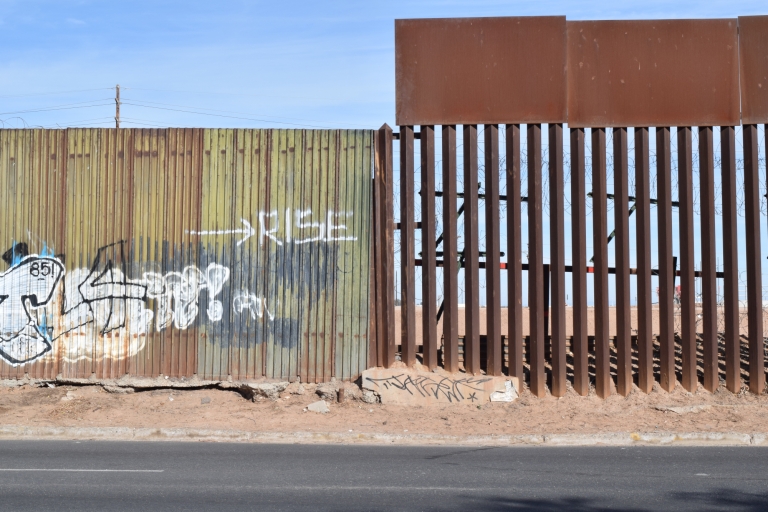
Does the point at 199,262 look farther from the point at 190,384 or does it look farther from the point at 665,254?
the point at 665,254

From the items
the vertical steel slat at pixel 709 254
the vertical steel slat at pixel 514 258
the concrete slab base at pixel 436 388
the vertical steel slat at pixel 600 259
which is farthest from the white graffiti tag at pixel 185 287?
the vertical steel slat at pixel 709 254

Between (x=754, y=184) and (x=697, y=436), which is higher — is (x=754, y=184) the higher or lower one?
the higher one

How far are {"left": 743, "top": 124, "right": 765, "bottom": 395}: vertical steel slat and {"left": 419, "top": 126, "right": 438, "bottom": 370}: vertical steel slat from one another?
4.86 meters

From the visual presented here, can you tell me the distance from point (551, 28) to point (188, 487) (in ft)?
28.6

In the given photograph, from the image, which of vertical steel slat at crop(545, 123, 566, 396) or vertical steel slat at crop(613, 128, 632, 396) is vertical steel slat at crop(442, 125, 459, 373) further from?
vertical steel slat at crop(613, 128, 632, 396)

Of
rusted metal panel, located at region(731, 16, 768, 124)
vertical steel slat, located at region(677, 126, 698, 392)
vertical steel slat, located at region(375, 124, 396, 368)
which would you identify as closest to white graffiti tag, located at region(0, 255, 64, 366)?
vertical steel slat, located at region(375, 124, 396, 368)

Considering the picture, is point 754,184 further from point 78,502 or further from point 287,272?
point 78,502

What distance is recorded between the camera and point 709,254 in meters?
12.4

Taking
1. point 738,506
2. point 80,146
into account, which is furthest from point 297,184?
point 738,506

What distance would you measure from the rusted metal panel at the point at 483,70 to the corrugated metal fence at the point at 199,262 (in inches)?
52.2

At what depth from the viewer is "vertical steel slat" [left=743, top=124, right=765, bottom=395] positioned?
12391 mm

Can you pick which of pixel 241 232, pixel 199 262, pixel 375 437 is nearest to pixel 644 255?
pixel 375 437

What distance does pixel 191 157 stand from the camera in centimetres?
1294

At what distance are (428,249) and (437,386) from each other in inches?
82.5
